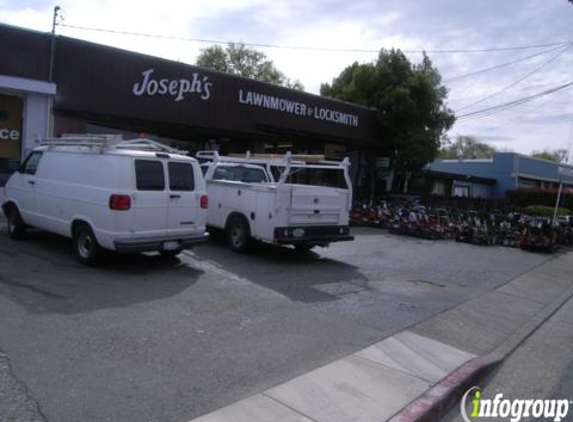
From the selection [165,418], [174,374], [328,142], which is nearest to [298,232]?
[174,374]

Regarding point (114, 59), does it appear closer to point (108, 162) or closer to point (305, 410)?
point (108, 162)

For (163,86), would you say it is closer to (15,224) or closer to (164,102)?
(164,102)

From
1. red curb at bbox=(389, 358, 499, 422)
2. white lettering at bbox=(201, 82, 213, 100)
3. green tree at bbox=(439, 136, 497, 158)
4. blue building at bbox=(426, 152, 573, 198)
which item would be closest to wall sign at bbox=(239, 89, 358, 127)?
white lettering at bbox=(201, 82, 213, 100)

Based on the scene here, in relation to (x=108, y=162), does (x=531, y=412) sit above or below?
below

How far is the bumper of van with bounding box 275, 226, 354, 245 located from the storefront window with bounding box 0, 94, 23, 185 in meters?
8.11

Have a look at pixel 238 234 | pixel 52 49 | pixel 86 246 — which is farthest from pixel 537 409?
pixel 52 49

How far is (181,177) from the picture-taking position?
352 inches

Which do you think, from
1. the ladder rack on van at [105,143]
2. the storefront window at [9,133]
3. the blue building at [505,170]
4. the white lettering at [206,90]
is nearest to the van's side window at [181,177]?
A: the ladder rack on van at [105,143]

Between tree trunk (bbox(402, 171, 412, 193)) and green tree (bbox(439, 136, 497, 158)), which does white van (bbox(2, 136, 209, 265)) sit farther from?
green tree (bbox(439, 136, 497, 158))

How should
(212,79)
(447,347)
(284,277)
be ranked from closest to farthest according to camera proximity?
(447,347)
(284,277)
(212,79)

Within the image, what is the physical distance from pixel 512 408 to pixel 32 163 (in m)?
9.25

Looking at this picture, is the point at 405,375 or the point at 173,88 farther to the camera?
the point at 173,88

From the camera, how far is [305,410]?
13.7 feet

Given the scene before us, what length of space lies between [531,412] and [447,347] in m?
1.45
